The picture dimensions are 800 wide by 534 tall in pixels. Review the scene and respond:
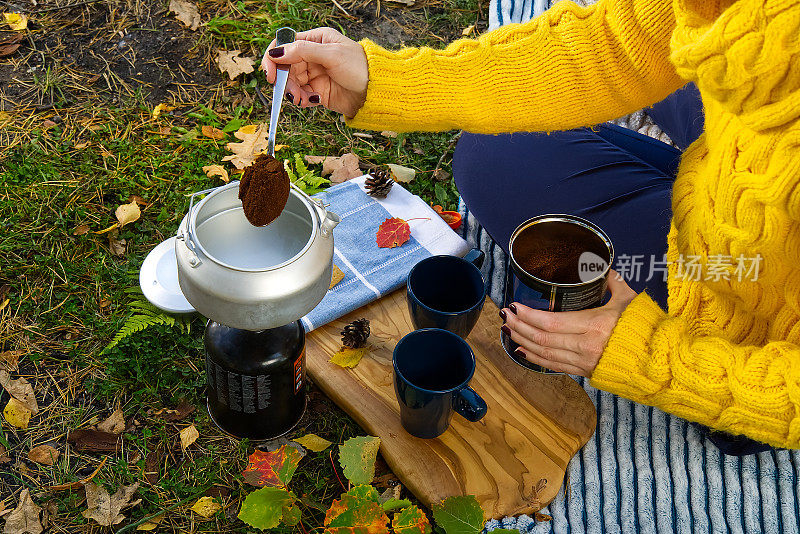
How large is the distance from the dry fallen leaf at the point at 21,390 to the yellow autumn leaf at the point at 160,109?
102 centimetres

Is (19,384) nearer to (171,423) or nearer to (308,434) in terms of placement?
(171,423)

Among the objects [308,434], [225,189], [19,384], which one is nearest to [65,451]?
[19,384]

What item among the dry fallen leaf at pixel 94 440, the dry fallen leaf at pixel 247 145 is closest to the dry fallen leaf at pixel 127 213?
the dry fallen leaf at pixel 247 145

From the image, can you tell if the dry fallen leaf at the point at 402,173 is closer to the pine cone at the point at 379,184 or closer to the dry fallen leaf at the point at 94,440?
the pine cone at the point at 379,184

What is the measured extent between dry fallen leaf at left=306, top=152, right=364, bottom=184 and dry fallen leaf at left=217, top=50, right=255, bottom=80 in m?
0.49

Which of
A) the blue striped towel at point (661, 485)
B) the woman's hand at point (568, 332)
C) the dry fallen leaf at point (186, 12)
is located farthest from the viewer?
the dry fallen leaf at point (186, 12)

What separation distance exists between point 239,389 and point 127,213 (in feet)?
2.80

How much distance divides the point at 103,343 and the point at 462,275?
0.94 meters

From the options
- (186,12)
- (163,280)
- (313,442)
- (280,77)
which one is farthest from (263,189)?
(186,12)

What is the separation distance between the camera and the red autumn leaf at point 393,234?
6.41 ft

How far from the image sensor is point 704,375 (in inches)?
51.0

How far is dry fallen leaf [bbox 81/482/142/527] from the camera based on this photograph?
1562 millimetres

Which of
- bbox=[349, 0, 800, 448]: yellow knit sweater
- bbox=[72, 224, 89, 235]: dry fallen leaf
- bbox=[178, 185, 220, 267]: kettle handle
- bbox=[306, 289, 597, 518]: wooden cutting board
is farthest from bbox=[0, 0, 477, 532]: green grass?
bbox=[349, 0, 800, 448]: yellow knit sweater

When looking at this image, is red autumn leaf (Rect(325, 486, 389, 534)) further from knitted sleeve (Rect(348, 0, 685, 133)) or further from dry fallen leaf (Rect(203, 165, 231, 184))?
dry fallen leaf (Rect(203, 165, 231, 184))
